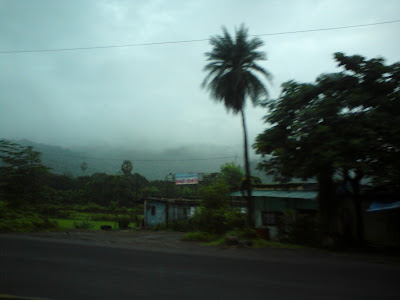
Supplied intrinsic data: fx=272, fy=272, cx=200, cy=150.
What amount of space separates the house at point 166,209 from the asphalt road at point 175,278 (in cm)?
2498

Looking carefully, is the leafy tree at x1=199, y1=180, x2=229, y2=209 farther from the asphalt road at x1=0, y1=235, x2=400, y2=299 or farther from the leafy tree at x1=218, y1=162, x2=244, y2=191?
the leafy tree at x1=218, y1=162, x2=244, y2=191

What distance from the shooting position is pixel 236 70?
17984 mm

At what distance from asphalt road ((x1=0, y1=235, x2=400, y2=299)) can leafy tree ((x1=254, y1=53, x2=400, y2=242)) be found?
436 centimetres

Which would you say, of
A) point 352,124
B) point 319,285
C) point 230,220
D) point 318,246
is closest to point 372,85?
point 352,124

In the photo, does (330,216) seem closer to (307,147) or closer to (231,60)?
(307,147)

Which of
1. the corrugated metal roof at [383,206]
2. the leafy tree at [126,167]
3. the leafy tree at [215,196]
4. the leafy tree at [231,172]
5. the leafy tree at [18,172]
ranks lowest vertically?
the corrugated metal roof at [383,206]

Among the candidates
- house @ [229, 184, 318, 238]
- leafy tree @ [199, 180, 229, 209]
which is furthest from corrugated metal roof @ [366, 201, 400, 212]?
leafy tree @ [199, 180, 229, 209]

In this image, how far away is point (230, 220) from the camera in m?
17.3

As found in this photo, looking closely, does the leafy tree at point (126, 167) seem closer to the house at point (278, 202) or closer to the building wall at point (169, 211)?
the building wall at point (169, 211)

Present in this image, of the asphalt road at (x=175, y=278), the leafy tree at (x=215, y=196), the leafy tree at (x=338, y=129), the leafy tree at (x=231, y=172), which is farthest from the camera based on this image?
the leafy tree at (x=231, y=172)

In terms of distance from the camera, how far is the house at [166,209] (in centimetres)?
3381

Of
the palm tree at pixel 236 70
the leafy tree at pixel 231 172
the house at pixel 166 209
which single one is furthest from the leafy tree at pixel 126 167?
the palm tree at pixel 236 70

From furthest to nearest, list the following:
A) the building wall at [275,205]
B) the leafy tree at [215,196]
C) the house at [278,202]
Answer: the leafy tree at [215,196] < the building wall at [275,205] < the house at [278,202]

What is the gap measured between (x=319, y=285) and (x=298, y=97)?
9019 mm
